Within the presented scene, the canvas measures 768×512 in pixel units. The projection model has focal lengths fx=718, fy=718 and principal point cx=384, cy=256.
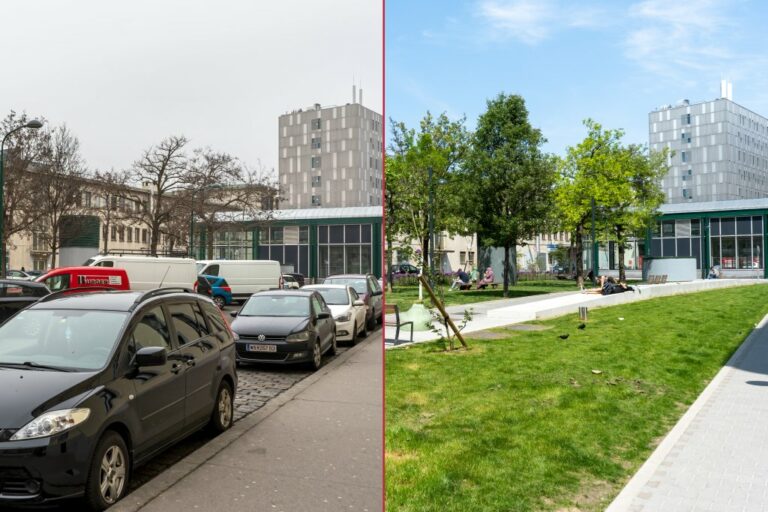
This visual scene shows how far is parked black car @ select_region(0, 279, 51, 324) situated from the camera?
11336 mm

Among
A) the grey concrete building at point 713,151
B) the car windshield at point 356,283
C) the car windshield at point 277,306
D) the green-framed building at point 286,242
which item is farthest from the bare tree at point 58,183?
the grey concrete building at point 713,151

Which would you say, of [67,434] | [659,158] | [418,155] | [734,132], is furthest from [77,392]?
[734,132]

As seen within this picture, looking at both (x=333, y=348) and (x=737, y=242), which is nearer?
(x=333, y=348)

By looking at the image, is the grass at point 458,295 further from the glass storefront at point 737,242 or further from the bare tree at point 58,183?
the glass storefront at point 737,242

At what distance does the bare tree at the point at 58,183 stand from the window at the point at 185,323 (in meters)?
17.2

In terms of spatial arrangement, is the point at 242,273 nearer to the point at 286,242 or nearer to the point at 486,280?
the point at 286,242

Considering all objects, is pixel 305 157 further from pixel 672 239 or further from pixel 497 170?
pixel 497 170

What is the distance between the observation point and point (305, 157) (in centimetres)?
6738

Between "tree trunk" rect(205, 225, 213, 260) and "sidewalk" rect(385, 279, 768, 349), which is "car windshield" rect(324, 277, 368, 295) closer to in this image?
"sidewalk" rect(385, 279, 768, 349)

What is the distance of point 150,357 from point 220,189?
26.9 m

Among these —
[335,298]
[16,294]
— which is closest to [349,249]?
[335,298]

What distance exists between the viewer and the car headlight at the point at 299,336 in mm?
9062

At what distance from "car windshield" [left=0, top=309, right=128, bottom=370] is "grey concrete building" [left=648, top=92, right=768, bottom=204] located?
80594mm

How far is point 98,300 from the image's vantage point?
5.04m
